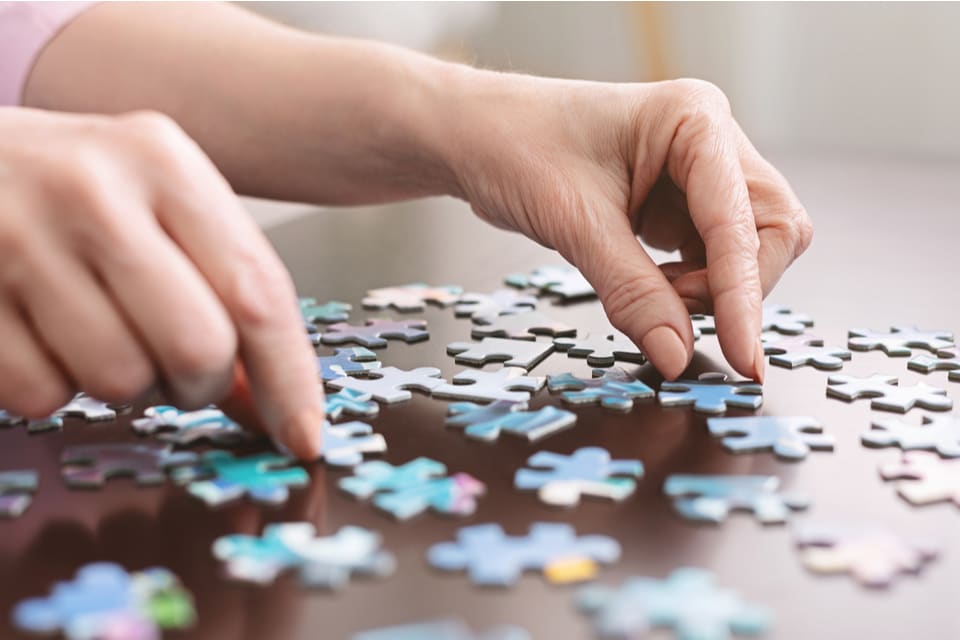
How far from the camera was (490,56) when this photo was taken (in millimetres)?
4859

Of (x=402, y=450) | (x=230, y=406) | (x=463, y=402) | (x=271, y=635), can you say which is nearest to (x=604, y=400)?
(x=463, y=402)

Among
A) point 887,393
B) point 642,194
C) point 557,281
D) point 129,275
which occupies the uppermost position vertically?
point 129,275

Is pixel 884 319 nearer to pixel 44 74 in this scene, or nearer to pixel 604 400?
pixel 604 400

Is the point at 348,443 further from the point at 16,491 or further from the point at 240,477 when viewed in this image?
the point at 16,491

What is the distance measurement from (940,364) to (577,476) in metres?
0.66

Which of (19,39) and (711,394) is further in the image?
(19,39)

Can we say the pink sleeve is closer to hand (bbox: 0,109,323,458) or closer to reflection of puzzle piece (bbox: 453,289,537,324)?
reflection of puzzle piece (bbox: 453,289,537,324)

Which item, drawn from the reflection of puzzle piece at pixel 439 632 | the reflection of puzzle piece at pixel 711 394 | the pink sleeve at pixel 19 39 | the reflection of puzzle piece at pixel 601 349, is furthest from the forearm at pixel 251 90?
the reflection of puzzle piece at pixel 439 632

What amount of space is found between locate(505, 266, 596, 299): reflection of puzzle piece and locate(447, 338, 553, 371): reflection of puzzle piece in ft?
1.09

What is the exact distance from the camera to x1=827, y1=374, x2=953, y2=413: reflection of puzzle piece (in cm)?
121

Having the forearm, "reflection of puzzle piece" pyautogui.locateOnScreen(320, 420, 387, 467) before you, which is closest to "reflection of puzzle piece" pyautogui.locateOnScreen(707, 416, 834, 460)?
"reflection of puzzle piece" pyautogui.locateOnScreen(320, 420, 387, 467)

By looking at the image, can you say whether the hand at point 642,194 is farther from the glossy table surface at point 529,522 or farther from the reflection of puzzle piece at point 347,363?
the reflection of puzzle piece at point 347,363

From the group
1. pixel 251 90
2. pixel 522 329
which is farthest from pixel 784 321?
pixel 251 90

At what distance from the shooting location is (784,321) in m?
1.60
